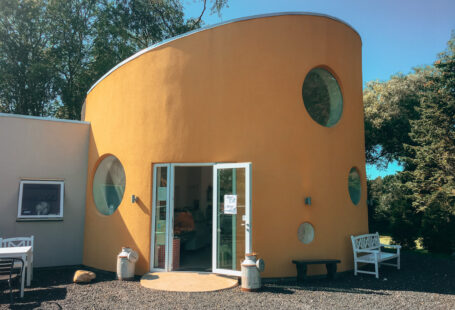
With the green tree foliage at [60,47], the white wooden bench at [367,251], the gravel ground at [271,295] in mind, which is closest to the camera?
the gravel ground at [271,295]

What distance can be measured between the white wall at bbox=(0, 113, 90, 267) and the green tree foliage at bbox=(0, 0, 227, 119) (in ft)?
30.1

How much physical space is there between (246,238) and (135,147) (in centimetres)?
311

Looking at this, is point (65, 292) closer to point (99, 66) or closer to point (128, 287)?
point (128, 287)

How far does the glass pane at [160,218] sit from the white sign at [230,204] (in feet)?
4.36

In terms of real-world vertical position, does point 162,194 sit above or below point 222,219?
above

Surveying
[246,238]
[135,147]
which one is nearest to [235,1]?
[135,147]

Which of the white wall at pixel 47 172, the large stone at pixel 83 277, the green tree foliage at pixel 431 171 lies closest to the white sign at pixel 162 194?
the large stone at pixel 83 277

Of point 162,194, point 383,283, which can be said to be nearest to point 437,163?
point 383,283

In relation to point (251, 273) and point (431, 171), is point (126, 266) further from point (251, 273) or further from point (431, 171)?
point (431, 171)

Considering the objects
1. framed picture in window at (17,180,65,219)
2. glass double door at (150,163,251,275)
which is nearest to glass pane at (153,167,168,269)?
glass double door at (150,163,251,275)

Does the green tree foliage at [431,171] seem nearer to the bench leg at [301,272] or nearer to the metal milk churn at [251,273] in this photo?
the bench leg at [301,272]

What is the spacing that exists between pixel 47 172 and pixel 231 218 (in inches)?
194

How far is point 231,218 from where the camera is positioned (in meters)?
6.55

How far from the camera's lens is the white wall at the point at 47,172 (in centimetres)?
800
